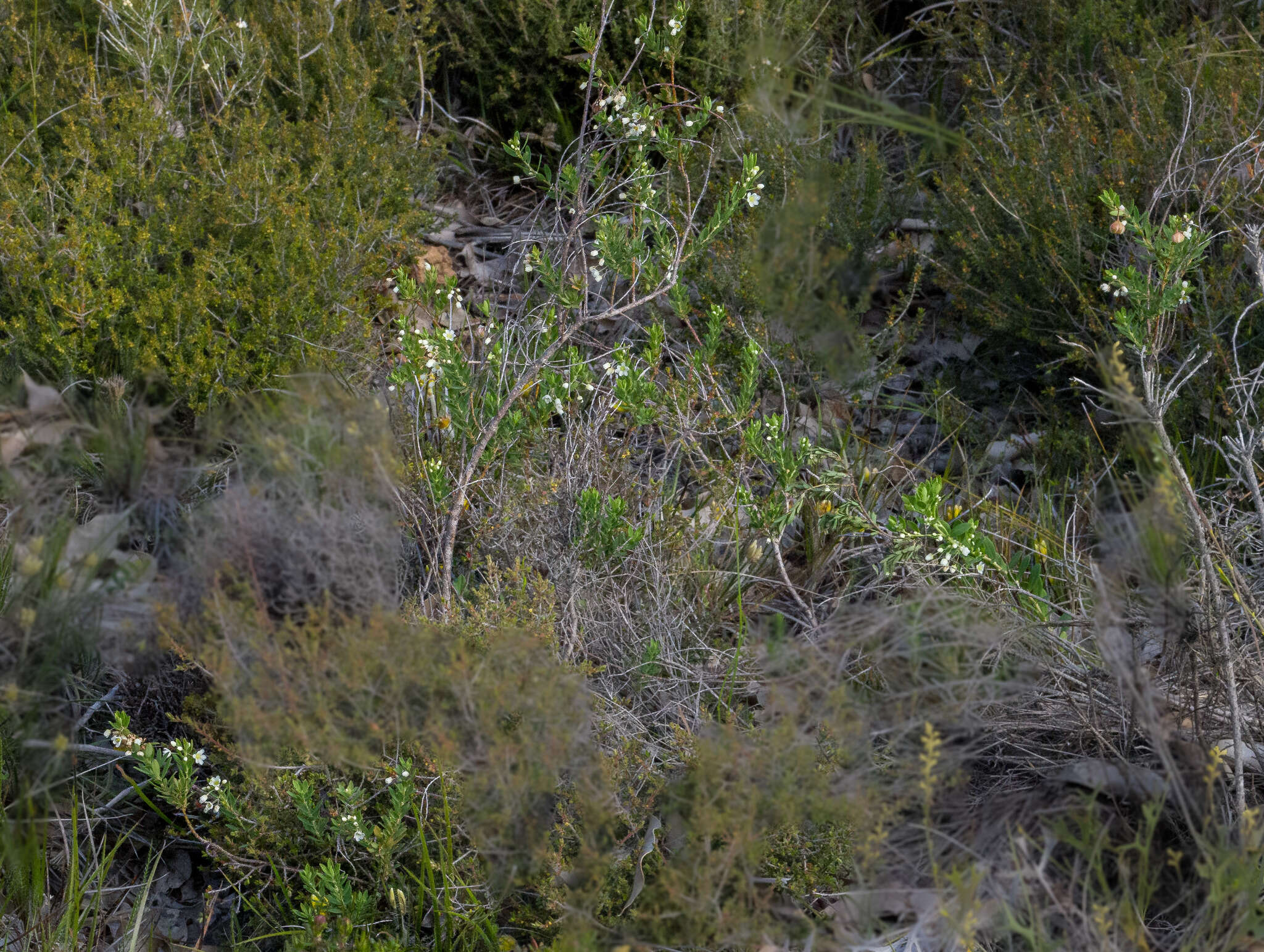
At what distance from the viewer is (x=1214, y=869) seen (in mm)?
1595

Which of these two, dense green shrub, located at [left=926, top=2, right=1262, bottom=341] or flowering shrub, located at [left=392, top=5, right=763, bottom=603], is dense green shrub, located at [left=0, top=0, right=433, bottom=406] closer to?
flowering shrub, located at [left=392, top=5, right=763, bottom=603]

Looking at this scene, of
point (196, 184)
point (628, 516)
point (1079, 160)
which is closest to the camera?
point (628, 516)

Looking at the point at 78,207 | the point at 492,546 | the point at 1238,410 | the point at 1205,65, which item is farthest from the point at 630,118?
the point at 1205,65

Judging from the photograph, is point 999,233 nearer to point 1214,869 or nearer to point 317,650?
point 1214,869

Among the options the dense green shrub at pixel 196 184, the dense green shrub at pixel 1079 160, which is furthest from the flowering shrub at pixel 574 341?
the dense green shrub at pixel 1079 160

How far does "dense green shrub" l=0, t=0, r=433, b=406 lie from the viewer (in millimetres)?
2713

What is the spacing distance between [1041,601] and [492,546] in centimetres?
121

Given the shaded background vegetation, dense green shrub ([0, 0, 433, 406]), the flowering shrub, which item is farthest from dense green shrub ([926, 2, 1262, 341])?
dense green shrub ([0, 0, 433, 406])

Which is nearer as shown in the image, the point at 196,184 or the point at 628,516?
the point at 628,516

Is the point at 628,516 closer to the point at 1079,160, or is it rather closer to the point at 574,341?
the point at 574,341

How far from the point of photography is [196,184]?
3.04 m

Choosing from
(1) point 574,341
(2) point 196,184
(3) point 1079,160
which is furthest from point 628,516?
(3) point 1079,160

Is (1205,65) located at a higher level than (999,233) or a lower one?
higher

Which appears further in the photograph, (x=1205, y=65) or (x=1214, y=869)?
(x=1205, y=65)
